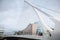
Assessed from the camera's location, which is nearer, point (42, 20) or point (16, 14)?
point (42, 20)

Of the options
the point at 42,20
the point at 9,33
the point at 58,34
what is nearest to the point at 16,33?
the point at 9,33

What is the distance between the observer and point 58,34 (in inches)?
31.1

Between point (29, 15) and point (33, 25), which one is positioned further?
point (29, 15)

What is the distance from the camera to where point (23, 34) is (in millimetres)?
2400

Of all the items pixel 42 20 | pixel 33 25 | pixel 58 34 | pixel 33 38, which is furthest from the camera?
pixel 33 25

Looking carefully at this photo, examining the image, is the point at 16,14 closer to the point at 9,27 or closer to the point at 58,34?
the point at 9,27

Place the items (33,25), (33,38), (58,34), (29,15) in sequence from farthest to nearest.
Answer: (29,15) → (33,25) → (33,38) → (58,34)

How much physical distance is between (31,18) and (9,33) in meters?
0.51

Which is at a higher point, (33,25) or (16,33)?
(33,25)

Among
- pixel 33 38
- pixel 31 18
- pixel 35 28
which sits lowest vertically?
pixel 33 38

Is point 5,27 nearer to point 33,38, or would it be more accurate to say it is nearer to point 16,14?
point 16,14

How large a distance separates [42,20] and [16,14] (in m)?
1.03

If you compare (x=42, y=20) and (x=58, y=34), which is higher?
(x=42, y=20)

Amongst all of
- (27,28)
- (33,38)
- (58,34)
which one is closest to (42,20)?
(33,38)
